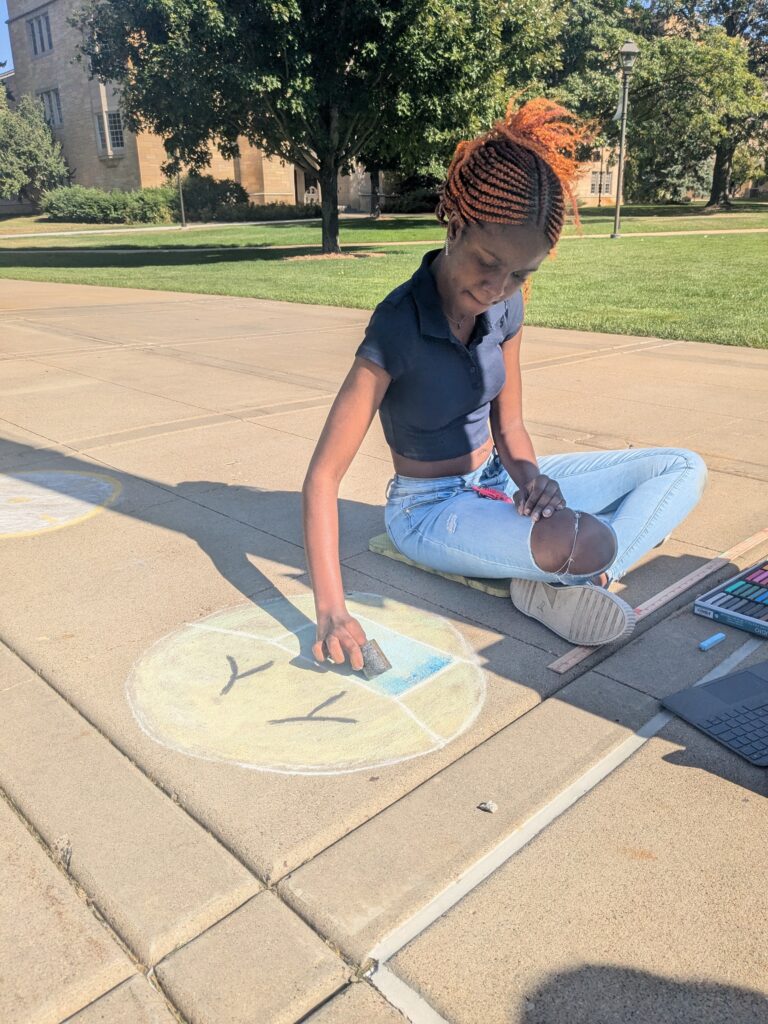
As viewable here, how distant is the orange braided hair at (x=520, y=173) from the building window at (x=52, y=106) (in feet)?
202

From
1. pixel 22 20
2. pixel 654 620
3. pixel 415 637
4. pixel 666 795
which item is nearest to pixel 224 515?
pixel 415 637

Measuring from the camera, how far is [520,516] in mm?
2771

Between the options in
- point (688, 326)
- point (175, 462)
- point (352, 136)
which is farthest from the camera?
point (352, 136)

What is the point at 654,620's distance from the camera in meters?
3.02

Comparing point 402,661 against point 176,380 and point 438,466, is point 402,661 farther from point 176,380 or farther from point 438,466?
point 176,380

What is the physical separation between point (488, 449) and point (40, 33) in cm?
6384

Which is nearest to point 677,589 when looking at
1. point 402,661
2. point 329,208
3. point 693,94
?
point 402,661

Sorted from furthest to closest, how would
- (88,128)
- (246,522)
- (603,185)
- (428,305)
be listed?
(603,185) < (88,128) < (246,522) < (428,305)

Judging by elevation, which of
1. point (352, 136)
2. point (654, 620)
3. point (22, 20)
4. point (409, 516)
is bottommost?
point (654, 620)

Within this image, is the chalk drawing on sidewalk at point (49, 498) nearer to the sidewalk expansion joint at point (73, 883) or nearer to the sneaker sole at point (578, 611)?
the sidewalk expansion joint at point (73, 883)

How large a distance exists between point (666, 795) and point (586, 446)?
3.33 meters

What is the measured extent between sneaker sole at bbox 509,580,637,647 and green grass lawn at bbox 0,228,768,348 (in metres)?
3.66

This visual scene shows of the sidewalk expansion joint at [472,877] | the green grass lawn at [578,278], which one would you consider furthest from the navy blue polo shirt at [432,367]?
the green grass lawn at [578,278]

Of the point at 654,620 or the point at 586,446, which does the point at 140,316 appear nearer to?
the point at 586,446
